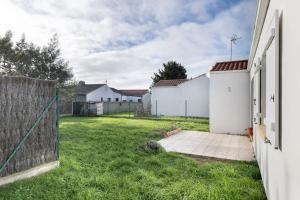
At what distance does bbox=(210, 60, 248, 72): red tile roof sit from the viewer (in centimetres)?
988

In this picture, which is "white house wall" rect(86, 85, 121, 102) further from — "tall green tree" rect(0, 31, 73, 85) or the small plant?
the small plant

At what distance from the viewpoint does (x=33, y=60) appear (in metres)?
20.5

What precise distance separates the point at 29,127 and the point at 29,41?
2049 centimetres

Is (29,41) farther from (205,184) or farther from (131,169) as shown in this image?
(205,184)

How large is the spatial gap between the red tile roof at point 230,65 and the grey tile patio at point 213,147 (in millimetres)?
3483

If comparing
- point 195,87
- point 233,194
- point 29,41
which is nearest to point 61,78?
point 29,41

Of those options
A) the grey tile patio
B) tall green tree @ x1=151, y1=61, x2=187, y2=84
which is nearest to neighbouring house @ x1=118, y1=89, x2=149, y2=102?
tall green tree @ x1=151, y1=61, x2=187, y2=84

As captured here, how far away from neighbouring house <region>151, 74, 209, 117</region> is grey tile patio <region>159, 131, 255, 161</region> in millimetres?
10929

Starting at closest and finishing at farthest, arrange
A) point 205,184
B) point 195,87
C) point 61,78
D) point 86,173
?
point 205,184, point 86,173, point 195,87, point 61,78

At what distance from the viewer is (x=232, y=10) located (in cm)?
774

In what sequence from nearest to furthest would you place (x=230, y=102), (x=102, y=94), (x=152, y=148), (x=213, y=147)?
(x=152, y=148), (x=213, y=147), (x=230, y=102), (x=102, y=94)

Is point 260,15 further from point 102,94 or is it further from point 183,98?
point 102,94

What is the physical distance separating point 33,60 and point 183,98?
1549cm

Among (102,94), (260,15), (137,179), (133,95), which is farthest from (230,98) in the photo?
(133,95)
